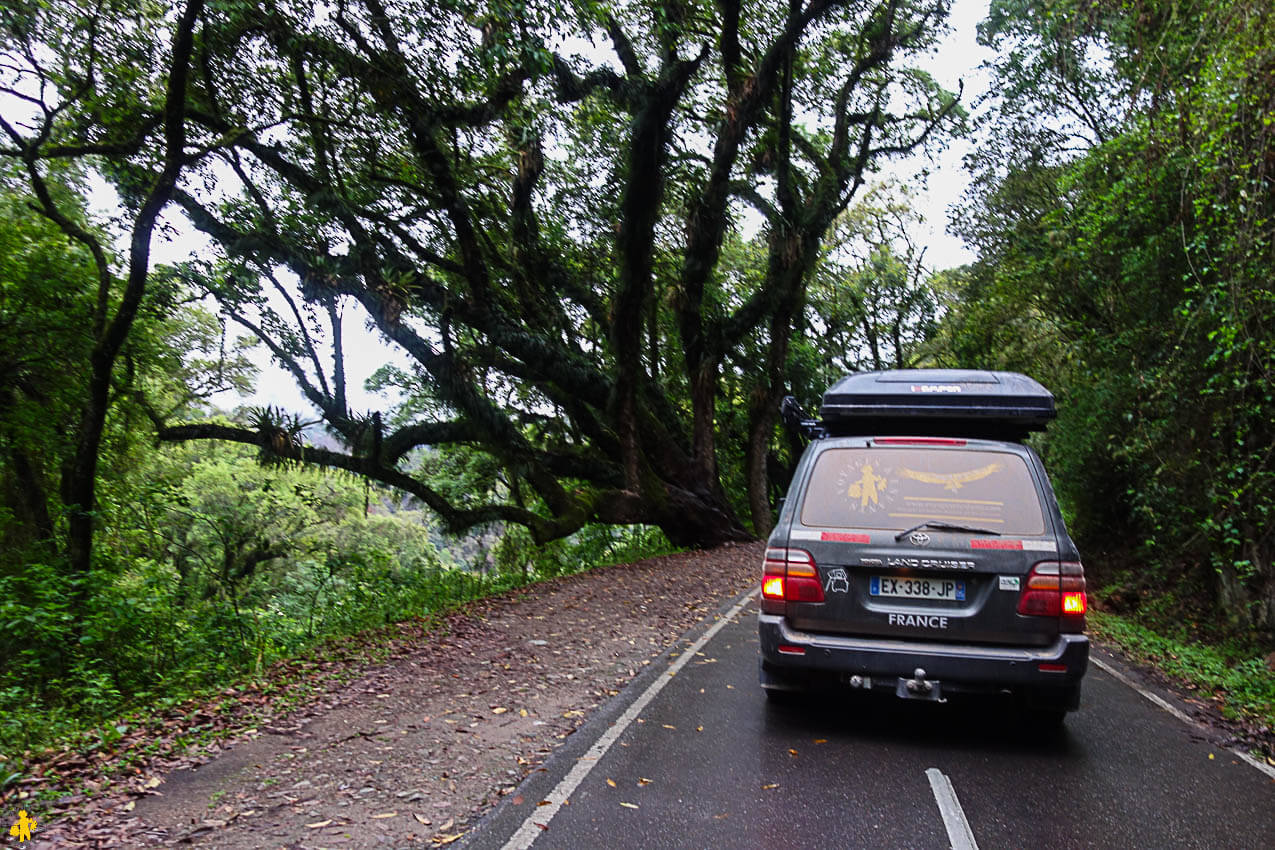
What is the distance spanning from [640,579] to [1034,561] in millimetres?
8819

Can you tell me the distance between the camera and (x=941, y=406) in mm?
5863

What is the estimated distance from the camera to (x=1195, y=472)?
10469 mm

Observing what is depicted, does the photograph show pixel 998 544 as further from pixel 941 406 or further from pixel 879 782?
pixel 879 782

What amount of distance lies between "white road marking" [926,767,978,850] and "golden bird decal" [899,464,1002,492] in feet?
5.58

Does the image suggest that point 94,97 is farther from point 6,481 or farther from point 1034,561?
point 1034,561

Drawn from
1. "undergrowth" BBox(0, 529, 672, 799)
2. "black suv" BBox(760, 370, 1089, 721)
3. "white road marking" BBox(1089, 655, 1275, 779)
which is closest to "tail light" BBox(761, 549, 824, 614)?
"black suv" BBox(760, 370, 1089, 721)

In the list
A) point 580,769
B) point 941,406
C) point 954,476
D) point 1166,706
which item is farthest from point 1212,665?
point 580,769

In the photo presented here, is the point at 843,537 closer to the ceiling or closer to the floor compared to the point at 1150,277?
closer to the floor

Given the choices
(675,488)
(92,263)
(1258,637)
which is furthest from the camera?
(675,488)

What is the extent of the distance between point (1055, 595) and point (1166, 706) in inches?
107

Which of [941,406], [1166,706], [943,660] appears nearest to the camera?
[943,660]

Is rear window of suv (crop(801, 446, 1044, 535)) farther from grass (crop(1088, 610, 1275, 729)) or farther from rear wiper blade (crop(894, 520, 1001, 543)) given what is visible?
grass (crop(1088, 610, 1275, 729))

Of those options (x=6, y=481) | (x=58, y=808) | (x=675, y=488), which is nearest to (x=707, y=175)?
(x=675, y=488)

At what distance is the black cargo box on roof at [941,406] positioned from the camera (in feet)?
18.8
